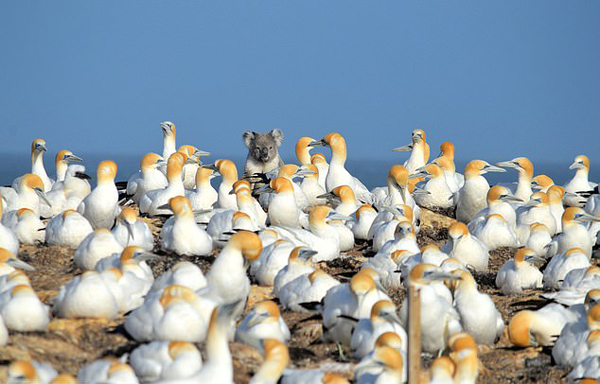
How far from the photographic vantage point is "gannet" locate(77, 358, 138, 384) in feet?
22.8

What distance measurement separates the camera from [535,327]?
406 inches

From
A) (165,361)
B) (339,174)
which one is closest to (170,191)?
(339,174)

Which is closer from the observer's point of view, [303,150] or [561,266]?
[561,266]

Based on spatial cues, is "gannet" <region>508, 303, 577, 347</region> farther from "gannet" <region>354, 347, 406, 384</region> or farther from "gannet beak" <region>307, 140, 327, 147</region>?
"gannet beak" <region>307, 140, 327, 147</region>

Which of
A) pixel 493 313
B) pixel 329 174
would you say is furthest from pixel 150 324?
pixel 329 174

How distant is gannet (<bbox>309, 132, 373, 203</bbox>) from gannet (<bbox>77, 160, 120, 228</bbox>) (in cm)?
447

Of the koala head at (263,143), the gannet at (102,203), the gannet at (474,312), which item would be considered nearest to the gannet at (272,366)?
the gannet at (474,312)

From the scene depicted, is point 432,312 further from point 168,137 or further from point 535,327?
Result: point 168,137

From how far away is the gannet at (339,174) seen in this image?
58.0ft

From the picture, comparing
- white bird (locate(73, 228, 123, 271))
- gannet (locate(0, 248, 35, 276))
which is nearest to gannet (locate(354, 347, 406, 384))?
gannet (locate(0, 248, 35, 276))

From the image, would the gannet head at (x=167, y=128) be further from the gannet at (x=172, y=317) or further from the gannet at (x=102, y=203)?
the gannet at (x=172, y=317)

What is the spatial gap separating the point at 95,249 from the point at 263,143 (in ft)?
30.4

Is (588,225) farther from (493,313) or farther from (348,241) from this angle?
(493,313)

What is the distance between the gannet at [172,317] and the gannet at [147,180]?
8.31m
